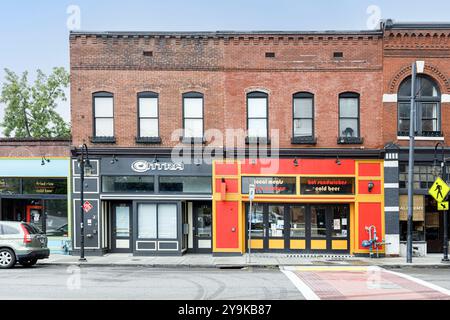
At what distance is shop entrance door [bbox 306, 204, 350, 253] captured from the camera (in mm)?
20531

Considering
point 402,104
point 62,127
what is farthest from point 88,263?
point 62,127

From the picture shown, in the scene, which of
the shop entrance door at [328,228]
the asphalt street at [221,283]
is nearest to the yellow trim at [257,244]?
the shop entrance door at [328,228]

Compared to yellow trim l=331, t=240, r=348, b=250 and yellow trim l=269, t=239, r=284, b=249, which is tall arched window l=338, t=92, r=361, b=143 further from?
yellow trim l=269, t=239, r=284, b=249

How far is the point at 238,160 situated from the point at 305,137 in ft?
10.3

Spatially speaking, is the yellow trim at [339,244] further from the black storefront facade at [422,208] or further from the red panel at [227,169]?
the red panel at [227,169]

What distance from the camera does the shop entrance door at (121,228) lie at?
68.6 ft

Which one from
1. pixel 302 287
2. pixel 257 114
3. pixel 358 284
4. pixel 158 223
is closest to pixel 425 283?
pixel 358 284

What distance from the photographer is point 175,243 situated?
20312 millimetres

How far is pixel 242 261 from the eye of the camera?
61.2 ft

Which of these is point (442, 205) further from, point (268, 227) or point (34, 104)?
point (34, 104)

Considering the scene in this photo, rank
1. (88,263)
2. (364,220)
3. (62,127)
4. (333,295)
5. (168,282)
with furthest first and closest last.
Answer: (62,127) → (364,220) → (88,263) → (168,282) → (333,295)

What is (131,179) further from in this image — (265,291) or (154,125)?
(265,291)

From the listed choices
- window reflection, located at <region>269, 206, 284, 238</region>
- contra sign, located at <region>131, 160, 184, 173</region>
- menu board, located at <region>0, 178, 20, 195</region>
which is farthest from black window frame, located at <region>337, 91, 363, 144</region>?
menu board, located at <region>0, 178, 20, 195</region>

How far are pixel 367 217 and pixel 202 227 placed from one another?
730 centimetres
